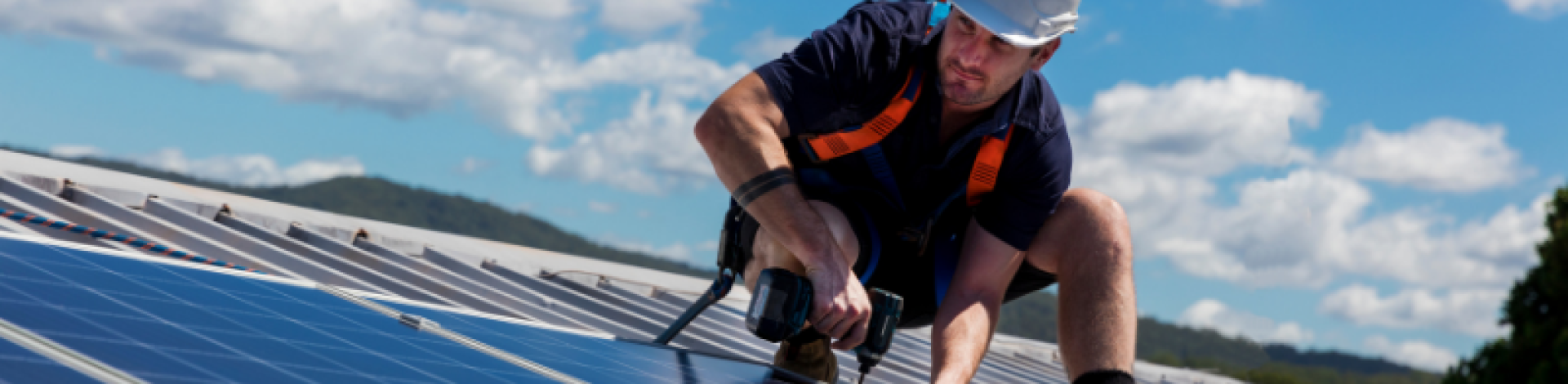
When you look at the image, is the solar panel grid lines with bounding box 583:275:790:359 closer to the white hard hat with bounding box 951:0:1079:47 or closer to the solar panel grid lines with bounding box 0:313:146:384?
the white hard hat with bounding box 951:0:1079:47

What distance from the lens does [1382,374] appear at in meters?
21.2

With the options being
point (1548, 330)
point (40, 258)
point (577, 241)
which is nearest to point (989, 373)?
point (40, 258)

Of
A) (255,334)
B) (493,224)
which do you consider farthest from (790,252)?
(493,224)

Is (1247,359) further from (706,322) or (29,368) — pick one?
(29,368)

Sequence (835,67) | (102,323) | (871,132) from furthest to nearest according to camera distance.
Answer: (871,132) < (835,67) < (102,323)

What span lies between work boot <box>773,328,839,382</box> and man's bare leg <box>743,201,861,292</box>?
22 cm

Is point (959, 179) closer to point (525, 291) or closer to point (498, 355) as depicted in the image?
point (498, 355)

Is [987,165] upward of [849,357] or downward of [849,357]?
upward

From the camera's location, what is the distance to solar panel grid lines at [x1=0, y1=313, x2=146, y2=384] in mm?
1160

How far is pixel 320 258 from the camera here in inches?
188

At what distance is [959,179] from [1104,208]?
16.2 inches

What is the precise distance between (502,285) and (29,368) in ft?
13.6

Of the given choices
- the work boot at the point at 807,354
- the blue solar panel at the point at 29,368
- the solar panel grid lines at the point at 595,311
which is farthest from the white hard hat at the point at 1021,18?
the solar panel grid lines at the point at 595,311

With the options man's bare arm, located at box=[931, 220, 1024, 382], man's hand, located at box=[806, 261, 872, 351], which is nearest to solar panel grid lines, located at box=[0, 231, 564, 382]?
man's hand, located at box=[806, 261, 872, 351]
